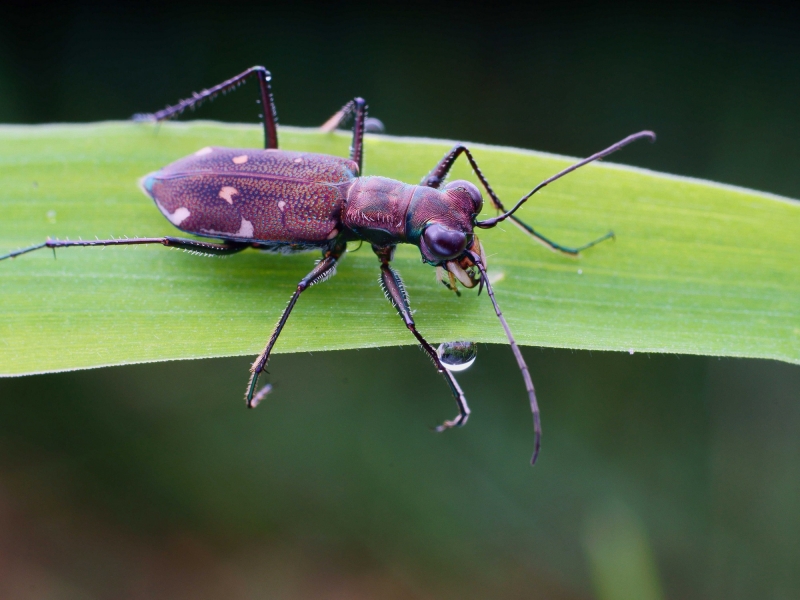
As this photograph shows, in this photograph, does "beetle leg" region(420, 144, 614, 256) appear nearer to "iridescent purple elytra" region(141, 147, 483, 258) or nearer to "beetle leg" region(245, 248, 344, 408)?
"iridescent purple elytra" region(141, 147, 483, 258)

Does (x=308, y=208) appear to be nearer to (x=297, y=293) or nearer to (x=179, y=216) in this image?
(x=297, y=293)

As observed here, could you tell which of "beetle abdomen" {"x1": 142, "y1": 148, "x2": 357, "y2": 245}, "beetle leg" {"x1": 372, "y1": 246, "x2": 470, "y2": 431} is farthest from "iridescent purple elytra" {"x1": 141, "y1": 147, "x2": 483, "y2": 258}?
"beetle leg" {"x1": 372, "y1": 246, "x2": 470, "y2": 431}

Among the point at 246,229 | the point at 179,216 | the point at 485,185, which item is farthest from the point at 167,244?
the point at 485,185

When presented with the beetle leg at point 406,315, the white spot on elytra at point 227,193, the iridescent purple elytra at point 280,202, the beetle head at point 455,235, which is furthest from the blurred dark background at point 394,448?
the white spot on elytra at point 227,193

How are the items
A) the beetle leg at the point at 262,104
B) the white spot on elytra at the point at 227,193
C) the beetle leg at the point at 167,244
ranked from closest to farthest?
the beetle leg at the point at 167,244 < the white spot on elytra at the point at 227,193 < the beetle leg at the point at 262,104

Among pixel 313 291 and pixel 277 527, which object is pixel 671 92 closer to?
pixel 313 291

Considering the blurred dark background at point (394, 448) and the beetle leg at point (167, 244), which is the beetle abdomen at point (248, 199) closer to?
the beetle leg at point (167, 244)

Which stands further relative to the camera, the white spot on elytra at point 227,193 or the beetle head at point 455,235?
the white spot on elytra at point 227,193

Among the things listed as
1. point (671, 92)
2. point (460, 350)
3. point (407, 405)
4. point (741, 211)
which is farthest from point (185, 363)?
point (671, 92)
